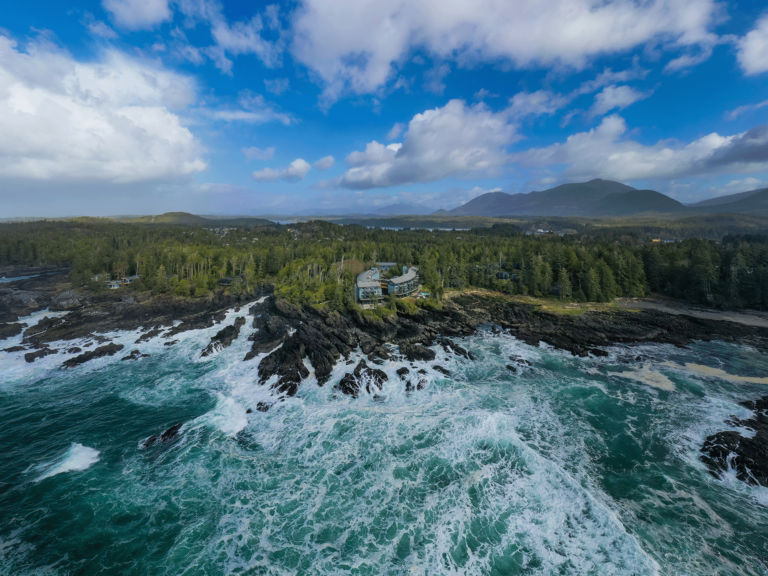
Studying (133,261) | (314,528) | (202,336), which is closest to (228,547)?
(314,528)

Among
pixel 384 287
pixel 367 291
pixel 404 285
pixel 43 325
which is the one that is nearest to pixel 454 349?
pixel 367 291

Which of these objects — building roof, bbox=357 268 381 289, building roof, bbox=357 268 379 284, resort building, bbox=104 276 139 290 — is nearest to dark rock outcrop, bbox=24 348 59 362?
resort building, bbox=104 276 139 290

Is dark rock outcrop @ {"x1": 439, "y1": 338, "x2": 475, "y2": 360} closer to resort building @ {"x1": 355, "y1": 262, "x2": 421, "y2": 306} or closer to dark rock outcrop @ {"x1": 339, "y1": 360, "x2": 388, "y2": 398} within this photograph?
dark rock outcrop @ {"x1": 339, "y1": 360, "x2": 388, "y2": 398}

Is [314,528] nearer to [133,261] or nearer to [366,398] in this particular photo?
[366,398]

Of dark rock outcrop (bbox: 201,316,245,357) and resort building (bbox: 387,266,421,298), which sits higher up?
resort building (bbox: 387,266,421,298)

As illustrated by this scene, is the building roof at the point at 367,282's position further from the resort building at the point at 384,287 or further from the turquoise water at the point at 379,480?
the turquoise water at the point at 379,480

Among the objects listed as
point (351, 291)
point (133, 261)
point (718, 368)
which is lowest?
point (718, 368)

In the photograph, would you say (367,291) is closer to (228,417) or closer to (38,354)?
(228,417)
